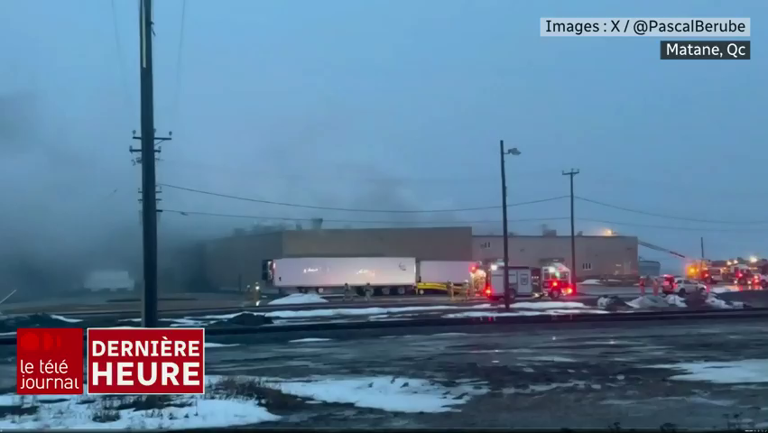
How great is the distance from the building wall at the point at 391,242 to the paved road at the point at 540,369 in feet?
181

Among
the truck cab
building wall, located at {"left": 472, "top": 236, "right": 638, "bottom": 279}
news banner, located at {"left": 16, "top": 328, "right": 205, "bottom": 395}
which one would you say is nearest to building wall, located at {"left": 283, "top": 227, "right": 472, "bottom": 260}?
building wall, located at {"left": 472, "top": 236, "right": 638, "bottom": 279}

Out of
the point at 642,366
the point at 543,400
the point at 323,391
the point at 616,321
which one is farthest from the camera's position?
the point at 616,321

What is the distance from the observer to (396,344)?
72.5 ft

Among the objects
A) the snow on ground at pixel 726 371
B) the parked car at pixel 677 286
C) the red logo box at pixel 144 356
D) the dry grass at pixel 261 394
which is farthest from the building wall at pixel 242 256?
the red logo box at pixel 144 356

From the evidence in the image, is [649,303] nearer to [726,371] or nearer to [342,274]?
[726,371]

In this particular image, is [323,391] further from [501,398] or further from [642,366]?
[642,366]

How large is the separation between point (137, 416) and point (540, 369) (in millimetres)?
8804

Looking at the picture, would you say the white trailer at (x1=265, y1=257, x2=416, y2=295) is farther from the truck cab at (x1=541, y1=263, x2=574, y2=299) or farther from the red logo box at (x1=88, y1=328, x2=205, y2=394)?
the red logo box at (x1=88, y1=328, x2=205, y2=394)

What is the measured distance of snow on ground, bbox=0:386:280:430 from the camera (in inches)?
392

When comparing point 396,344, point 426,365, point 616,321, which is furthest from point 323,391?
point 616,321

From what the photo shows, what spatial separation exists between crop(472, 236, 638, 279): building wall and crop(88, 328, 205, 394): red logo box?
8637 cm

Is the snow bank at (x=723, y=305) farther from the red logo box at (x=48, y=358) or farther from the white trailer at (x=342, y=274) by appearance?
the red logo box at (x=48, y=358)

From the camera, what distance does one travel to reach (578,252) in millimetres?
102375

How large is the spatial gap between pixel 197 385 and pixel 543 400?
5.50 m
